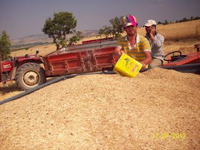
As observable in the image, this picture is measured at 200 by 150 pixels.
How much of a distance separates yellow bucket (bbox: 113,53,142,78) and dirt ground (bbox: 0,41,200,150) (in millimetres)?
238

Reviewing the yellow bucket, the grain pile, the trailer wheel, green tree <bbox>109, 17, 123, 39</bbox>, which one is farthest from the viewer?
green tree <bbox>109, 17, 123, 39</bbox>

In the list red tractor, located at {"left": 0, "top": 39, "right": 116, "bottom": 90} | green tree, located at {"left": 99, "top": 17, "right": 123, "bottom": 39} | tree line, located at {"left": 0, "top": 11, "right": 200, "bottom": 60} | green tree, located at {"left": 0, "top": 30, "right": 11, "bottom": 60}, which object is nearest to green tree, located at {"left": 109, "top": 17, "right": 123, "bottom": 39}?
green tree, located at {"left": 99, "top": 17, "right": 123, "bottom": 39}

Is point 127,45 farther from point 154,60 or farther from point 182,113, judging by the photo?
point 182,113

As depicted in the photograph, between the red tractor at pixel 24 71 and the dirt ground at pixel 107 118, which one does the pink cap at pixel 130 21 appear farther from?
the red tractor at pixel 24 71

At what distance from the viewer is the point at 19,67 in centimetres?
750

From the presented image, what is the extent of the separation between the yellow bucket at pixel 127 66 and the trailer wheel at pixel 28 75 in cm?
470

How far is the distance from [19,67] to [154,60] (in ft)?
17.6

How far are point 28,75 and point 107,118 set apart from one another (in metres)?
5.80

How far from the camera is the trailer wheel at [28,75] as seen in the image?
24.2 feet

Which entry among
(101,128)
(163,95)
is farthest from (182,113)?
(101,128)

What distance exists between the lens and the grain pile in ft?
7.23

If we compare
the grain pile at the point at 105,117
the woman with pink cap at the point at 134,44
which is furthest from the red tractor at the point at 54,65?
the grain pile at the point at 105,117

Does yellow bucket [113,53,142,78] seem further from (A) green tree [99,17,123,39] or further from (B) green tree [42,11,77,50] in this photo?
(B) green tree [42,11,77,50]

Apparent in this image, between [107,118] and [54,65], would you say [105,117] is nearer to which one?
[107,118]
